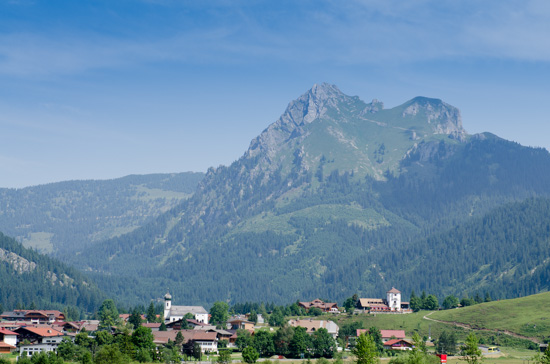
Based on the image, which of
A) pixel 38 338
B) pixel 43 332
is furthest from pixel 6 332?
pixel 43 332

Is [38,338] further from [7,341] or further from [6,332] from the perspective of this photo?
[6,332]

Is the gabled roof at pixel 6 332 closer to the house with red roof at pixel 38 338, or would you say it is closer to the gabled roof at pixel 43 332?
the house with red roof at pixel 38 338

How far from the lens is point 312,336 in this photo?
19275 centimetres

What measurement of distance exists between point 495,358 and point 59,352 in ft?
321

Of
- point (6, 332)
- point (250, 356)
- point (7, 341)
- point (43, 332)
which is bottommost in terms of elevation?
point (250, 356)

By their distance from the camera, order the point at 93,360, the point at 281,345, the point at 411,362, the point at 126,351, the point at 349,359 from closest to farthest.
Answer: the point at 411,362 < the point at 93,360 < the point at 126,351 < the point at 349,359 < the point at 281,345

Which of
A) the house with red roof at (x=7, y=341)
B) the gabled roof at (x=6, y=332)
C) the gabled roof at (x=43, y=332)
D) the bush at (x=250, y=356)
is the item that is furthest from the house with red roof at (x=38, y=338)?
the bush at (x=250, y=356)

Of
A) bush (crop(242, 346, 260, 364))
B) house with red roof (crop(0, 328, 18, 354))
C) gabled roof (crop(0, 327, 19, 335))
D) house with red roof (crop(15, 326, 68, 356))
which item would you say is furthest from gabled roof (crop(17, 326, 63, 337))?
bush (crop(242, 346, 260, 364))

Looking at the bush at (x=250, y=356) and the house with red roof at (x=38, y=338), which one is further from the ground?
the house with red roof at (x=38, y=338)

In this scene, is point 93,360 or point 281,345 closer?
point 93,360

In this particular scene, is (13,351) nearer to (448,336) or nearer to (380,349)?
(380,349)

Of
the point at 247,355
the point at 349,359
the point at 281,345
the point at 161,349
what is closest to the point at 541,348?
the point at 349,359

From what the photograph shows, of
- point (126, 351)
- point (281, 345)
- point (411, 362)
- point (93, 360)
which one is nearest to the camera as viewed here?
point (411, 362)

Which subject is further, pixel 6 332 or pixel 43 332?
pixel 43 332
